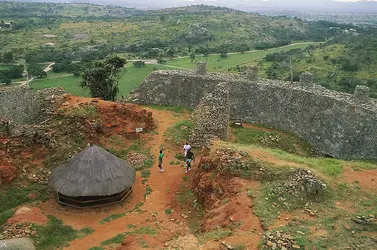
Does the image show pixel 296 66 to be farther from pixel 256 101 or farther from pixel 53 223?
pixel 53 223

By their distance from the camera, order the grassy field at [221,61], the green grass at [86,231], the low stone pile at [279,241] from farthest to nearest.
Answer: the grassy field at [221,61] → the green grass at [86,231] → the low stone pile at [279,241]

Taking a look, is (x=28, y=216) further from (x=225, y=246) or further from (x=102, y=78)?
(x=102, y=78)

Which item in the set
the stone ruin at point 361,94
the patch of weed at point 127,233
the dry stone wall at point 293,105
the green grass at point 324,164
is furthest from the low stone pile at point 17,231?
the stone ruin at point 361,94

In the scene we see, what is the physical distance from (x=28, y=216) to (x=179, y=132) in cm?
1146

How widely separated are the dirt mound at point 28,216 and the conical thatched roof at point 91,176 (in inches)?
48.1

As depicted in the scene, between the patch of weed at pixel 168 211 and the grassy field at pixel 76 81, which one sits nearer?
the patch of weed at pixel 168 211

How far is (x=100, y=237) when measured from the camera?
1405cm

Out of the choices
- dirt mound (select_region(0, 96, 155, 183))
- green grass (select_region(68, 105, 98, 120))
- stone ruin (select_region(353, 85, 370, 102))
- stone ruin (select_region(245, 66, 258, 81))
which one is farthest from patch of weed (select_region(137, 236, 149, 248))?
stone ruin (select_region(245, 66, 258, 81))

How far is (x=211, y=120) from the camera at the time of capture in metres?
22.4

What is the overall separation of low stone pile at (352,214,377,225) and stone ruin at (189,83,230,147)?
940 cm

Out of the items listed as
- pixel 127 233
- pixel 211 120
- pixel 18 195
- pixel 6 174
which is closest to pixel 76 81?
pixel 211 120

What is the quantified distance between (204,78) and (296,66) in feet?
108

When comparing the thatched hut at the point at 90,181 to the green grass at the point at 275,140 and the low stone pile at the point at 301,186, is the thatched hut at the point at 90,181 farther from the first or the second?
the green grass at the point at 275,140

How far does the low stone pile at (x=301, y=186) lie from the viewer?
13733mm
